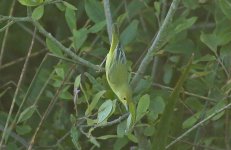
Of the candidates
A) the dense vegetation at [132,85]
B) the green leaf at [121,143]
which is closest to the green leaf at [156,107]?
the dense vegetation at [132,85]

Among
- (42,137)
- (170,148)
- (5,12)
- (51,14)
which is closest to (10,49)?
(51,14)

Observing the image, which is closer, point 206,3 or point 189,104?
point 189,104

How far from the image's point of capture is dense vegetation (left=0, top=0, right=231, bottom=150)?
1.03 meters

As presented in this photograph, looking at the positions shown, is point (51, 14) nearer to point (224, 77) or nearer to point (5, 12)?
point (5, 12)

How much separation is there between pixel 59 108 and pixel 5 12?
0.26 m

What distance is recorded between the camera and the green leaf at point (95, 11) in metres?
1.26

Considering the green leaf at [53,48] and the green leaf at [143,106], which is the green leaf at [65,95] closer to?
the green leaf at [53,48]

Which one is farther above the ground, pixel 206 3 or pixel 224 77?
pixel 206 3

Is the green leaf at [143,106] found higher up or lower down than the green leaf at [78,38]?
lower down

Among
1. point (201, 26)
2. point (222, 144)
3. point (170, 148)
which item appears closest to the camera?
point (170, 148)

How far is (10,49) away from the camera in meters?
1.83

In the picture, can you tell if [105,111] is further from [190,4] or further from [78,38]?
[190,4]

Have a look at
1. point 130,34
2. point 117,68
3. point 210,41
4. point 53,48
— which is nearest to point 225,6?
point 210,41

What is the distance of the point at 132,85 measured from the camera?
102 centimetres
